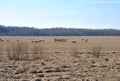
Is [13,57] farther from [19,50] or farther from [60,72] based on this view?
[60,72]

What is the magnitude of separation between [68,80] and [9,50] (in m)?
19.4

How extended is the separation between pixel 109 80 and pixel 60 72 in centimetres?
505

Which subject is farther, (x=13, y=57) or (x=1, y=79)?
(x=13, y=57)

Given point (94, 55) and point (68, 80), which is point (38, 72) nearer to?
point (68, 80)

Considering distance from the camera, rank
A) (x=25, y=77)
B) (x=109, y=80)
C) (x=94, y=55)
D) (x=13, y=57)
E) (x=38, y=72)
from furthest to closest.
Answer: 1. (x=94, y=55)
2. (x=13, y=57)
3. (x=38, y=72)
4. (x=25, y=77)
5. (x=109, y=80)

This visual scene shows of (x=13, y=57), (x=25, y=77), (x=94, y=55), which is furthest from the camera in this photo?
(x=94, y=55)

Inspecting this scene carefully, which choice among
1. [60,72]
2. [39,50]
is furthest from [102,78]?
[39,50]

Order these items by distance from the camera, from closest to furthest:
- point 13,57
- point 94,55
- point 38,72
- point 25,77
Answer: point 25,77 < point 38,72 < point 13,57 < point 94,55

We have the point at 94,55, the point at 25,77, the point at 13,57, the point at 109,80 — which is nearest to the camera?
the point at 109,80

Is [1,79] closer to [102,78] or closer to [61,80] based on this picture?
[61,80]

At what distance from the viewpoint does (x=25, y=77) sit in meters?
19.8

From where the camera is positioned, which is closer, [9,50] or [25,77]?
[25,77]

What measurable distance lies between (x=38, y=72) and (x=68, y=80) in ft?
14.7

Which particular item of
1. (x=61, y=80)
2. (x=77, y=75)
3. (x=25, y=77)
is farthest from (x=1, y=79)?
(x=77, y=75)
